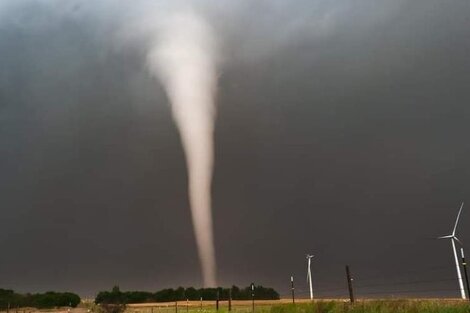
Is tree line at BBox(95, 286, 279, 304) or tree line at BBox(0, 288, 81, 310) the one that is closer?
tree line at BBox(0, 288, 81, 310)

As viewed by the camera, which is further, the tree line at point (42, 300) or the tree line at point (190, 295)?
the tree line at point (190, 295)

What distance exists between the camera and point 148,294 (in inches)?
7018

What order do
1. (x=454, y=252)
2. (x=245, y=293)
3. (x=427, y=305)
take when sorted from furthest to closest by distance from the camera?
(x=245, y=293)
(x=454, y=252)
(x=427, y=305)

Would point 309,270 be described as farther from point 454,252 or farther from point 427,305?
point 427,305

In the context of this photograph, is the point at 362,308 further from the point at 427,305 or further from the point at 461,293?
the point at 461,293

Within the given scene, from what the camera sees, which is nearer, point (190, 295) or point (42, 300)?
point (42, 300)

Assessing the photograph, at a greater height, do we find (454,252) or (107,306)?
(454,252)

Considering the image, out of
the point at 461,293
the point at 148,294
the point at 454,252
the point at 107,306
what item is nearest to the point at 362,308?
the point at 461,293

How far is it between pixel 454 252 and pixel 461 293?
14648 millimetres

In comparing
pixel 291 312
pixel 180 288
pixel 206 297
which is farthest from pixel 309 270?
pixel 180 288

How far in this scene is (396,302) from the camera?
28.2 m

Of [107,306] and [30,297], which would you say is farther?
[30,297]

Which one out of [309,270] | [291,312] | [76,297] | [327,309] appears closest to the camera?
[327,309]

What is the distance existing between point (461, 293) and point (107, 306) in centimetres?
4096
